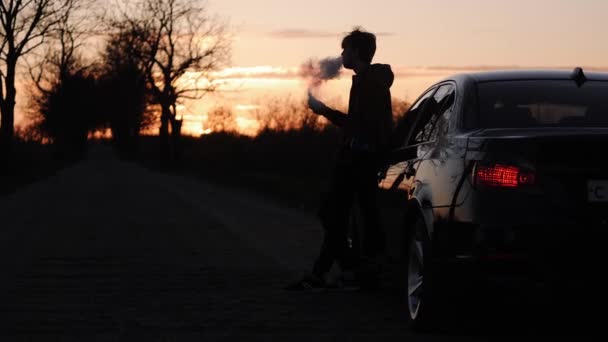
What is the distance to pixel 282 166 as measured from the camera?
38.9 meters

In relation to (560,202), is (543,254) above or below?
below

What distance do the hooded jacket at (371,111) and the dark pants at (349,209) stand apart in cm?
11

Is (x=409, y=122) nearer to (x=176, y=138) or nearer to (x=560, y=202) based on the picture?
(x=560, y=202)

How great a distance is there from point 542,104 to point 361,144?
1877 mm

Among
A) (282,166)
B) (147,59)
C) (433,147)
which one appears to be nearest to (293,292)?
(433,147)

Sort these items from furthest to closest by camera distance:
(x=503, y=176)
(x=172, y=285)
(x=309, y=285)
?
(x=172, y=285) < (x=309, y=285) < (x=503, y=176)

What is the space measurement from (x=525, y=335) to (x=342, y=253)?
226cm

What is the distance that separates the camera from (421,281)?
6.64 metres

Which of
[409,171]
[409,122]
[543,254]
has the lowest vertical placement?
[543,254]

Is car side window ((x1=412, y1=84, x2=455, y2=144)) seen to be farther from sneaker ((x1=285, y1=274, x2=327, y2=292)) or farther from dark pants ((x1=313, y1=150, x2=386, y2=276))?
sneaker ((x1=285, y1=274, x2=327, y2=292))

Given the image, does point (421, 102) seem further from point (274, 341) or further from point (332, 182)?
point (274, 341)

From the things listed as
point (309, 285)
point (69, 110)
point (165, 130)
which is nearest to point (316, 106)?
point (309, 285)

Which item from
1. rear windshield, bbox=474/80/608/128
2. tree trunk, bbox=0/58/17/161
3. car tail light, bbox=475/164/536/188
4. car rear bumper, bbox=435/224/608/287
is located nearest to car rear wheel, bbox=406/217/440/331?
car rear bumper, bbox=435/224/608/287

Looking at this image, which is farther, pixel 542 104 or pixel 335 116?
pixel 335 116
